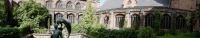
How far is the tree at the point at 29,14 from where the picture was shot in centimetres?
3522

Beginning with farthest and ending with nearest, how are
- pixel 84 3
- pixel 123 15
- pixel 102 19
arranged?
pixel 84 3 → pixel 102 19 → pixel 123 15

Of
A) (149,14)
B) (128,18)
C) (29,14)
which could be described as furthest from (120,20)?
(29,14)

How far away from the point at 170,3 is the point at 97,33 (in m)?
15.4

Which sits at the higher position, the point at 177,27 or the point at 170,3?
the point at 170,3

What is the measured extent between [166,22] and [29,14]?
1928 centimetres

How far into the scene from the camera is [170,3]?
39312 mm

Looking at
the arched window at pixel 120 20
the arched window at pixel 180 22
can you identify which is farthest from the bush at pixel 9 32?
the arched window at pixel 180 22

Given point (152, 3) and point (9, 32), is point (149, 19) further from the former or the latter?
point (9, 32)

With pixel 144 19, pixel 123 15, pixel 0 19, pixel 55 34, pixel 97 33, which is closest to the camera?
pixel 55 34

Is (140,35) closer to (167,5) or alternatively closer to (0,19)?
(167,5)

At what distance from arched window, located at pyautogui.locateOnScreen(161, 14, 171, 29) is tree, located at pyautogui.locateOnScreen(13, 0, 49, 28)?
17.4m

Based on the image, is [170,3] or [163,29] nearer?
[163,29]

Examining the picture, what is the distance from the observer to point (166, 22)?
36000 mm

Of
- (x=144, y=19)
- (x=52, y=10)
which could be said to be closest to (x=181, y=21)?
(x=144, y=19)
